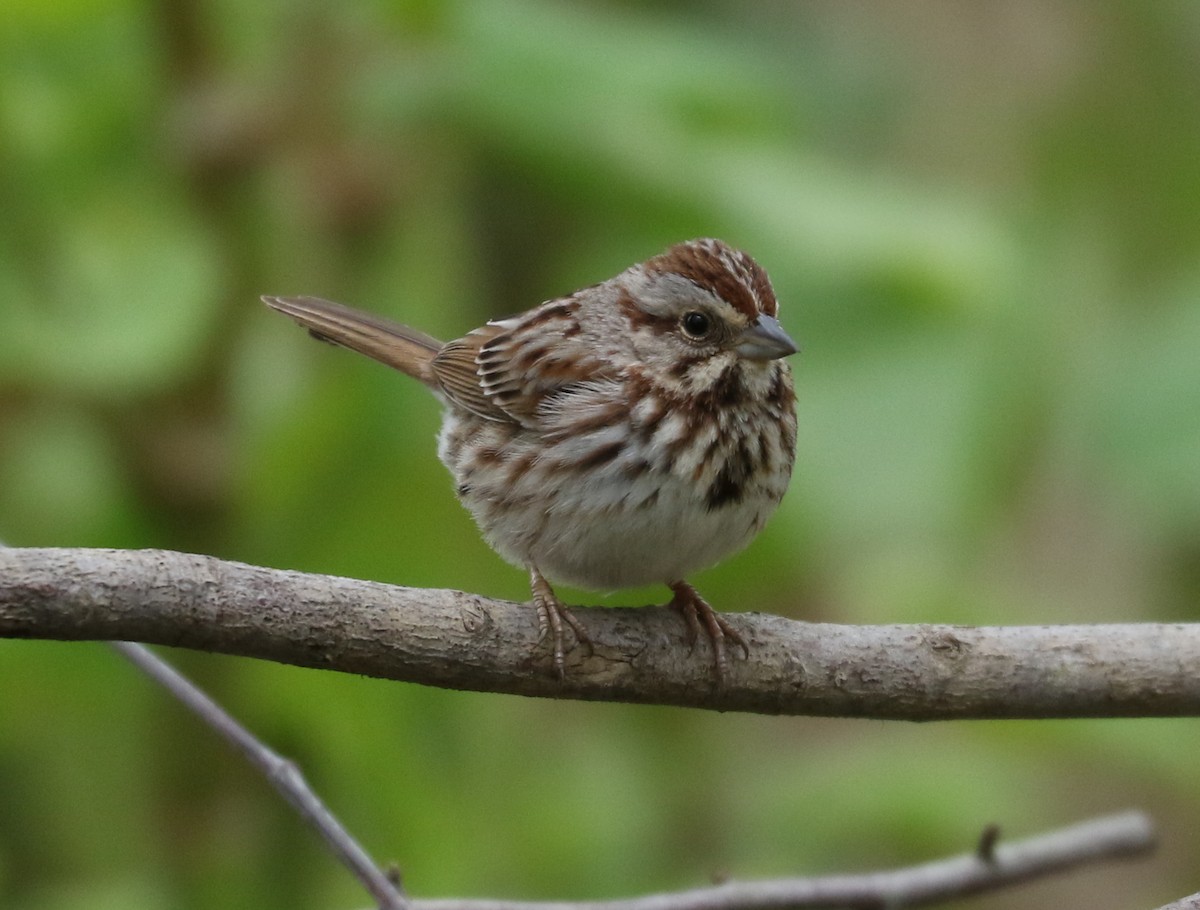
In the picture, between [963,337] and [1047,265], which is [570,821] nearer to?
[963,337]

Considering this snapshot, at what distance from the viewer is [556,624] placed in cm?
262

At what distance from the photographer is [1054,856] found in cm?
317

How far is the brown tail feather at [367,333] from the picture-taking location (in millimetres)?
3459

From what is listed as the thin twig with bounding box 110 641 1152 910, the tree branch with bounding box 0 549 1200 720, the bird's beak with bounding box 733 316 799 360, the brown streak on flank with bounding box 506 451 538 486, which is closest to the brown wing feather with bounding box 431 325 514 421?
the brown streak on flank with bounding box 506 451 538 486

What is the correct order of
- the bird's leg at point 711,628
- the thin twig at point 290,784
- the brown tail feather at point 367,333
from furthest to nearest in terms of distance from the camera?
1. the brown tail feather at point 367,333
2. the bird's leg at point 711,628
3. the thin twig at point 290,784

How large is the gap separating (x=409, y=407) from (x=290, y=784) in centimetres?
126

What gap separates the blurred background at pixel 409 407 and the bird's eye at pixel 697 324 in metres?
0.25

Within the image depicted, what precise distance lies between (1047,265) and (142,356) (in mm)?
2648

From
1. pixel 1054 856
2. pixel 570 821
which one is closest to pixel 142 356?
pixel 570 821

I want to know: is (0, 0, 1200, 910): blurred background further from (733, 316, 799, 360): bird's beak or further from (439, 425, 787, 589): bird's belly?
(439, 425, 787, 589): bird's belly

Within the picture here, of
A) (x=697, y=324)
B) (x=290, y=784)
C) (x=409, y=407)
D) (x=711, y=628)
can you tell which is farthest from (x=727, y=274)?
(x=290, y=784)

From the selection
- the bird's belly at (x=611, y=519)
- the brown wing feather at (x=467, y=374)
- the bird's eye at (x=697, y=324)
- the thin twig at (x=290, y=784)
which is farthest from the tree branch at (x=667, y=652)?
the brown wing feather at (x=467, y=374)

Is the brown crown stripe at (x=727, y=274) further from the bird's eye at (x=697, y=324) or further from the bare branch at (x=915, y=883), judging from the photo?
the bare branch at (x=915, y=883)

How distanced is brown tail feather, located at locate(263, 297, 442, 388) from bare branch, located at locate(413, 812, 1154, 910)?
121 centimetres
